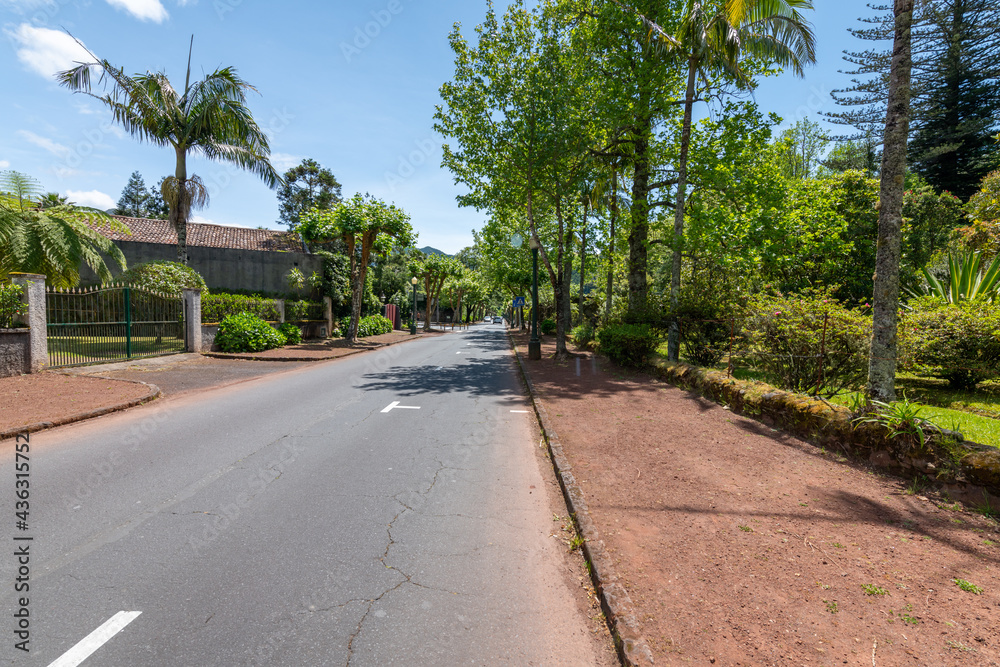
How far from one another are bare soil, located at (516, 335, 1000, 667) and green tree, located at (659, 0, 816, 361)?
302 inches

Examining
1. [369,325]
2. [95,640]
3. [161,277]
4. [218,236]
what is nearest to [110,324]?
[161,277]

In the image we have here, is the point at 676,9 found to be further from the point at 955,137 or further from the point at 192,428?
the point at 955,137

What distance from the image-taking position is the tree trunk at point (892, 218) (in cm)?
614

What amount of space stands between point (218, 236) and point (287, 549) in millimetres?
33505

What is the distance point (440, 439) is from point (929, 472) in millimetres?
5388

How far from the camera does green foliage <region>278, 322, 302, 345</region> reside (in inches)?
755

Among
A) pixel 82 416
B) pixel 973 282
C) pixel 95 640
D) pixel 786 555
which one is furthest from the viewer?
pixel 973 282

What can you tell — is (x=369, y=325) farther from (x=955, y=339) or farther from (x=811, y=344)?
(x=955, y=339)

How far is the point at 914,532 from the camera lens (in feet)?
12.2

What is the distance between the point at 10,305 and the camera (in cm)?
973

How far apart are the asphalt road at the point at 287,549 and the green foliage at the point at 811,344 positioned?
4.86 metres

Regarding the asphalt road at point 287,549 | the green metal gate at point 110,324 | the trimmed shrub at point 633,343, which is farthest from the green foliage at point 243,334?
the trimmed shrub at point 633,343

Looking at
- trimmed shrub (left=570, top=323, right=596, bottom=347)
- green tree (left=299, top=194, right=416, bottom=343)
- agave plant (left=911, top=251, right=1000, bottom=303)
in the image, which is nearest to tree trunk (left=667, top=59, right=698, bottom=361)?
agave plant (left=911, top=251, right=1000, bottom=303)

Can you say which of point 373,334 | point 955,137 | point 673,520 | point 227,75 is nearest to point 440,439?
point 673,520
